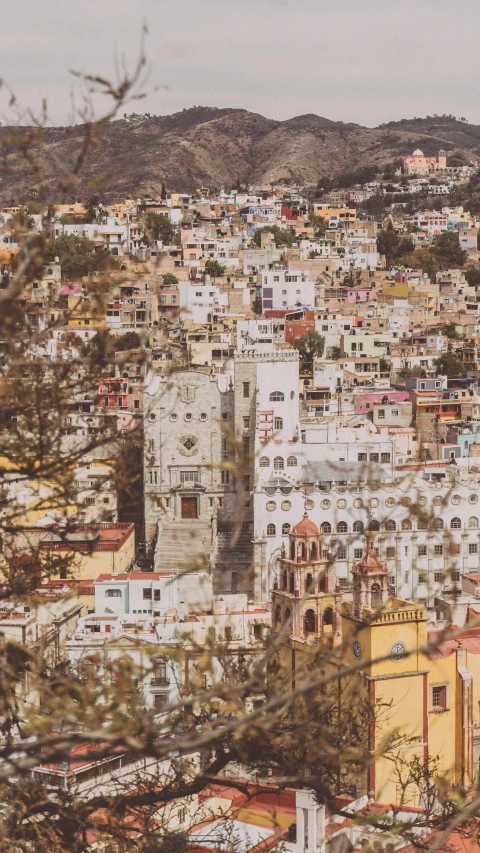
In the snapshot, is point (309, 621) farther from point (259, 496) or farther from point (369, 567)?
point (259, 496)

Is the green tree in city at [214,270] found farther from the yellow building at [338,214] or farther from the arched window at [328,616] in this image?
the arched window at [328,616]

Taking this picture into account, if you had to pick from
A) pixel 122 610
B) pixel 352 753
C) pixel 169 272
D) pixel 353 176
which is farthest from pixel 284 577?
pixel 353 176

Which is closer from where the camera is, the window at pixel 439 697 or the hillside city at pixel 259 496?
the hillside city at pixel 259 496

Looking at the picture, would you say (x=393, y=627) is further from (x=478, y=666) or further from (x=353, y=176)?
(x=353, y=176)

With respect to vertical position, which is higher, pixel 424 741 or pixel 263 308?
pixel 263 308

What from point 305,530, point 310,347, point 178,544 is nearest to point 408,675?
point 305,530

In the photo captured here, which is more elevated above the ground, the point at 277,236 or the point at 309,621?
the point at 277,236

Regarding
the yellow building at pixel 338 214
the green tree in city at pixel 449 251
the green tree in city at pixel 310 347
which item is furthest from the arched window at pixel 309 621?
the yellow building at pixel 338 214
